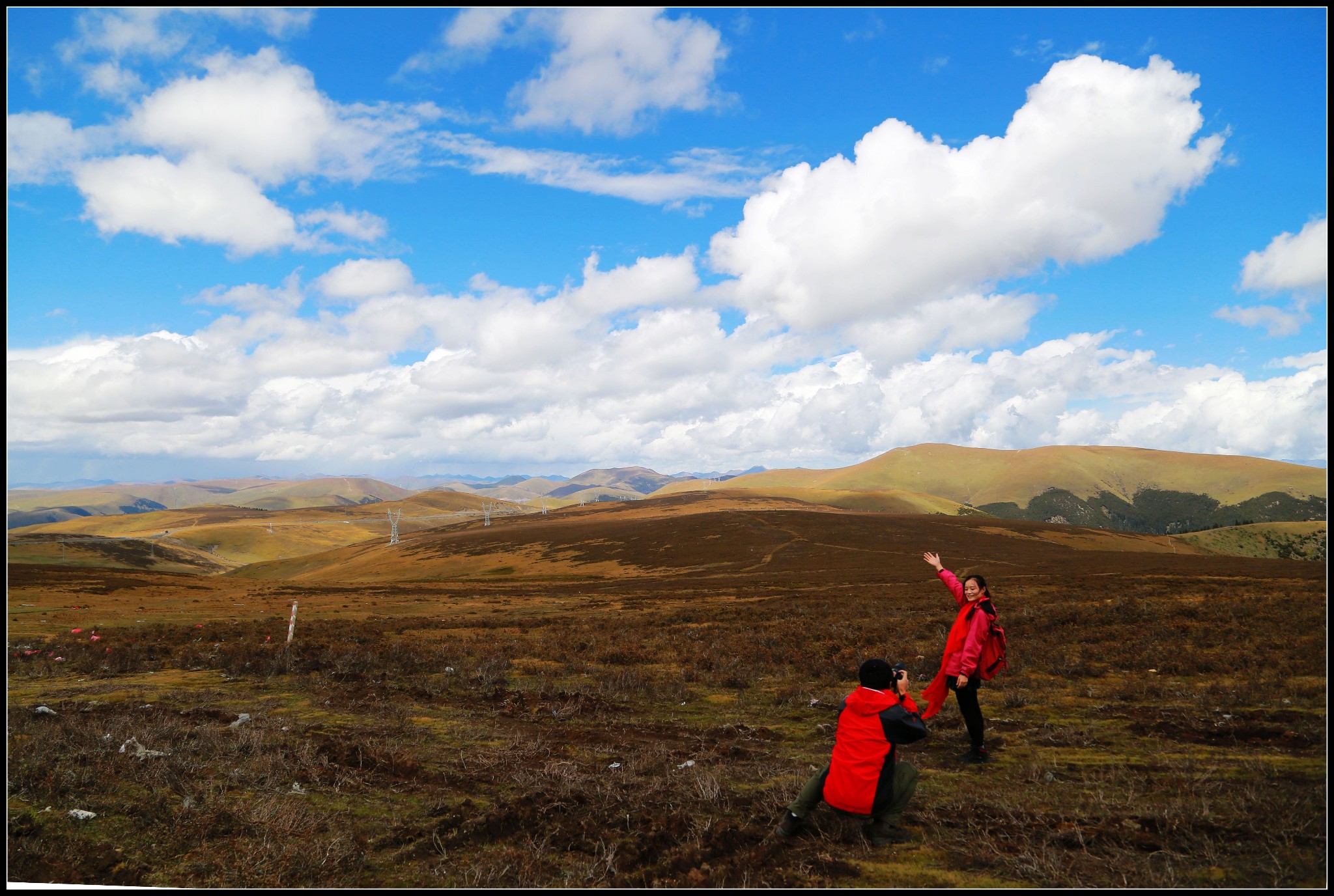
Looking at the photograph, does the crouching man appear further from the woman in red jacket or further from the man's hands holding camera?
the woman in red jacket

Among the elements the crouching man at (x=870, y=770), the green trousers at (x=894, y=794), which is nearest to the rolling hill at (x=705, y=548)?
the green trousers at (x=894, y=794)

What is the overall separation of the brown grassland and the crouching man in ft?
0.95

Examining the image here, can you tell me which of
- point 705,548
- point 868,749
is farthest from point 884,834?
point 705,548

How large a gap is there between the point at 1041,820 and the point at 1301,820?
7.94ft

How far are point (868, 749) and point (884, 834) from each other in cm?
83

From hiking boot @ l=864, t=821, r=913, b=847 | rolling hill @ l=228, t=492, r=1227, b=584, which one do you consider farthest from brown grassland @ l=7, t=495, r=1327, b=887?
rolling hill @ l=228, t=492, r=1227, b=584

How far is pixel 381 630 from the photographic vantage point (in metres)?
28.6

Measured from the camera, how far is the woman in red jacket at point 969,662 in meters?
9.10

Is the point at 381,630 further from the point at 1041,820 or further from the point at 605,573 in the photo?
the point at 605,573

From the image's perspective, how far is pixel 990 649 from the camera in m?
9.30

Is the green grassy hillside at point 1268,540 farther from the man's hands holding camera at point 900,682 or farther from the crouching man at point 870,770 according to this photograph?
the crouching man at point 870,770

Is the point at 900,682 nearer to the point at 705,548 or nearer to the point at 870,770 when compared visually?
the point at 870,770

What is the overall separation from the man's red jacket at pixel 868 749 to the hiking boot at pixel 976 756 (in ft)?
11.1

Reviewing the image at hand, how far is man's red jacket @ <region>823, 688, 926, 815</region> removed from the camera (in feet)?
22.2
